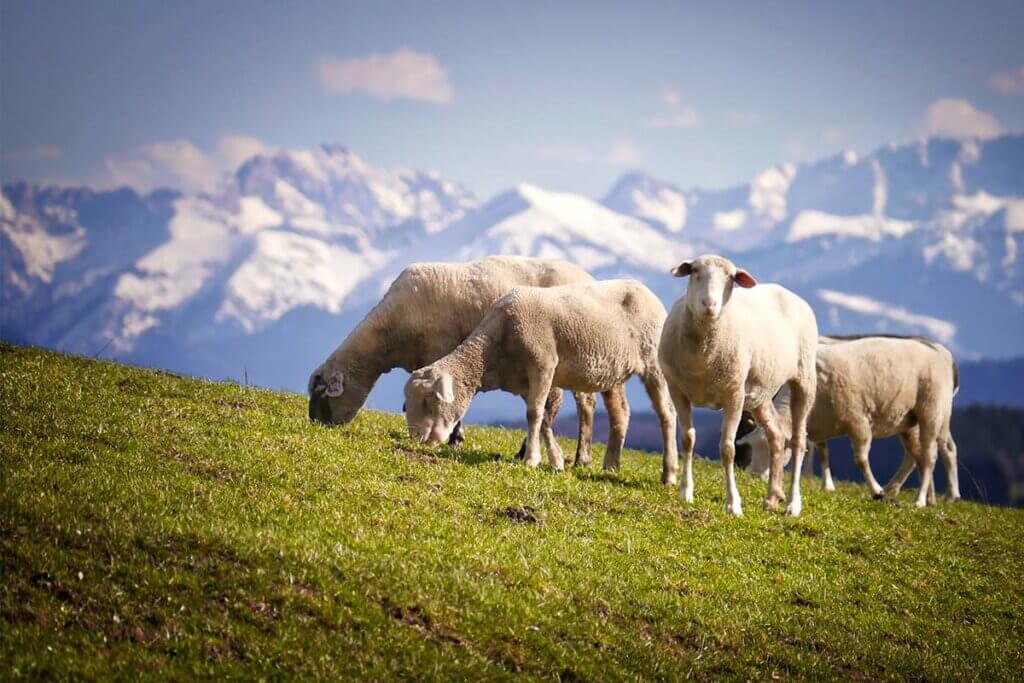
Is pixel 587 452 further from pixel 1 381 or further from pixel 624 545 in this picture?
pixel 1 381

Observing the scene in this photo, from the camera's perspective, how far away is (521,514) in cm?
1642

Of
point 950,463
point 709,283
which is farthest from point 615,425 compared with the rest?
point 950,463

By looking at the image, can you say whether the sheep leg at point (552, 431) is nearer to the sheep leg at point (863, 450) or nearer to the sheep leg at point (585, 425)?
the sheep leg at point (585, 425)

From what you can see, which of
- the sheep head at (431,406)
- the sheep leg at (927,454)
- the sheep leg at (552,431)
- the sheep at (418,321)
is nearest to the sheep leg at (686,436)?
the sheep leg at (552,431)

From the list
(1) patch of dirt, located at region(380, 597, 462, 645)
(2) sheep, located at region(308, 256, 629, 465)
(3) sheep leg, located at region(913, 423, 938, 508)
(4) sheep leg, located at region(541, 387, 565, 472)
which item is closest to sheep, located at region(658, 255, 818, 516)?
(4) sheep leg, located at region(541, 387, 565, 472)

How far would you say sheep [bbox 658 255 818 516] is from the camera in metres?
18.4

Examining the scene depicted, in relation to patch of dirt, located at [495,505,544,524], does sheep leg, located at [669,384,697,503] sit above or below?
above

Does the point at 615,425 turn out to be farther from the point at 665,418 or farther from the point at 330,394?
the point at 330,394

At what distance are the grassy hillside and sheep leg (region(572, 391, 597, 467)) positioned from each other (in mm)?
1782

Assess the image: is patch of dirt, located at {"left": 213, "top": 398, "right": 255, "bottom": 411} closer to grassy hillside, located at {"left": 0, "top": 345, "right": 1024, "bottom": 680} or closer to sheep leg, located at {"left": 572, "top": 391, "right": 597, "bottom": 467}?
grassy hillside, located at {"left": 0, "top": 345, "right": 1024, "bottom": 680}

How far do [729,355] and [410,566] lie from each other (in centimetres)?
765

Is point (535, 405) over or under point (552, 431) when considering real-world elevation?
over

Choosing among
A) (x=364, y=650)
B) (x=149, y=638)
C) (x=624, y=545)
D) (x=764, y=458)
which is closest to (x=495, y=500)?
(x=624, y=545)

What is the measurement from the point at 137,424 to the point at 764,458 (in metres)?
17.0
